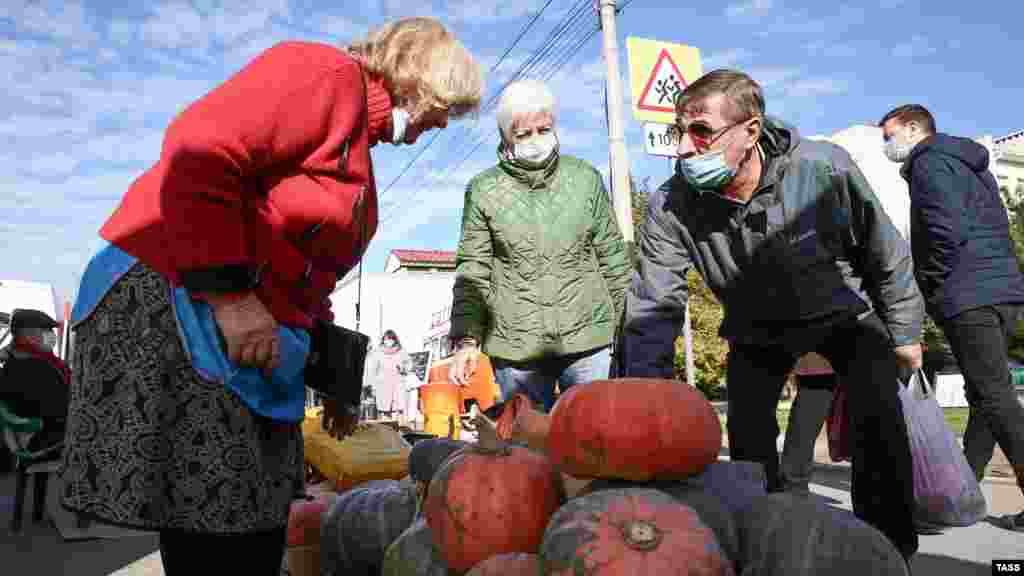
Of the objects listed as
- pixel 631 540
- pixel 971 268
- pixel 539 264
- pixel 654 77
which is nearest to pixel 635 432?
pixel 631 540

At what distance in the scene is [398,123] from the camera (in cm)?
207

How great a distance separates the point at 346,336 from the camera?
7.11ft

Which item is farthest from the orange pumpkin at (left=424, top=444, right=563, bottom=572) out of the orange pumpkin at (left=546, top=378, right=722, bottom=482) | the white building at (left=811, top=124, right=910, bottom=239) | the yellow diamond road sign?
the yellow diamond road sign

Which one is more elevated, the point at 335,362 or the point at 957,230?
the point at 957,230

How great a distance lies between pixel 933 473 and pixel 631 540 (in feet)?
5.84

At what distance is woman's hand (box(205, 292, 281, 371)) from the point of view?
173 cm

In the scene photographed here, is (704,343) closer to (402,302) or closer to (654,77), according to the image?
(654,77)

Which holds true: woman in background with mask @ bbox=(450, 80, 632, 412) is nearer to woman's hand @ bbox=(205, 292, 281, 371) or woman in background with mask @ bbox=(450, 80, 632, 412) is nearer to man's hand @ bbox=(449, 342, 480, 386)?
man's hand @ bbox=(449, 342, 480, 386)

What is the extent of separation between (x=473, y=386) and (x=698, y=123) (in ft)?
37.3

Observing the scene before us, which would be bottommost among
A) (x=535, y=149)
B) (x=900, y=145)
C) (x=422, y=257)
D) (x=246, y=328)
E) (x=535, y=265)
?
(x=246, y=328)

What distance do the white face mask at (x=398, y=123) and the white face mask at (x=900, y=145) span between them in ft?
12.5

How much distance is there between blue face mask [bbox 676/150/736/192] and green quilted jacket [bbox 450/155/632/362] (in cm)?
89

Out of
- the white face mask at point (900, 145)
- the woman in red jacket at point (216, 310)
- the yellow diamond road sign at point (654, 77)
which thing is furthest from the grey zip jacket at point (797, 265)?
the yellow diamond road sign at point (654, 77)

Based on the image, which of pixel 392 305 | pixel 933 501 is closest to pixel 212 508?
pixel 933 501
